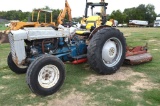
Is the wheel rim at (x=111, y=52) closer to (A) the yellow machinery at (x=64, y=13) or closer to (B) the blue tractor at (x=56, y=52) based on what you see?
(B) the blue tractor at (x=56, y=52)

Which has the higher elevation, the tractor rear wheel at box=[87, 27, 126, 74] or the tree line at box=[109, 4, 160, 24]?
the tree line at box=[109, 4, 160, 24]

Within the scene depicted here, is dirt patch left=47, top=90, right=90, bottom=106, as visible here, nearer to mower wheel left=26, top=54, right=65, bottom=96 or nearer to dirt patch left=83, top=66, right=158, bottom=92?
mower wheel left=26, top=54, right=65, bottom=96

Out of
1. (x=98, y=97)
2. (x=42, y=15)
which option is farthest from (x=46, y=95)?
(x=42, y=15)

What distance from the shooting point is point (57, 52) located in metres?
5.55

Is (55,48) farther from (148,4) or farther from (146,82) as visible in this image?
(148,4)

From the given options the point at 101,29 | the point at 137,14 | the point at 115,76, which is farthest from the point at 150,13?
the point at 115,76

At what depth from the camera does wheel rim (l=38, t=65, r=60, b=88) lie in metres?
4.54

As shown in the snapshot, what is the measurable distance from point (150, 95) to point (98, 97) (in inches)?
38.3

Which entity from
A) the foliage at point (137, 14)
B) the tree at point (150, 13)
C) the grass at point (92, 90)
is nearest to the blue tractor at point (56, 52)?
the grass at point (92, 90)

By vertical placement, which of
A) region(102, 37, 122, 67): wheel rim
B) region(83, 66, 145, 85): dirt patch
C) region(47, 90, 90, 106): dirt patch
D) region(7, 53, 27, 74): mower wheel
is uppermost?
region(102, 37, 122, 67): wheel rim

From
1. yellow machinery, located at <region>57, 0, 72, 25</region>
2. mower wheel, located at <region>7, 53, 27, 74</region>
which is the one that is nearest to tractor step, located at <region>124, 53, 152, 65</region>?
mower wheel, located at <region>7, 53, 27, 74</region>

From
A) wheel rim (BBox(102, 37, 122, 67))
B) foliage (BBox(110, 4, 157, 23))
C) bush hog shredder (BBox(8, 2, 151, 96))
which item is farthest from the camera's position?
foliage (BBox(110, 4, 157, 23))

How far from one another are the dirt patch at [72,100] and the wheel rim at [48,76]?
0.42m

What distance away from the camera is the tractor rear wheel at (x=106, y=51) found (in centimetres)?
543
